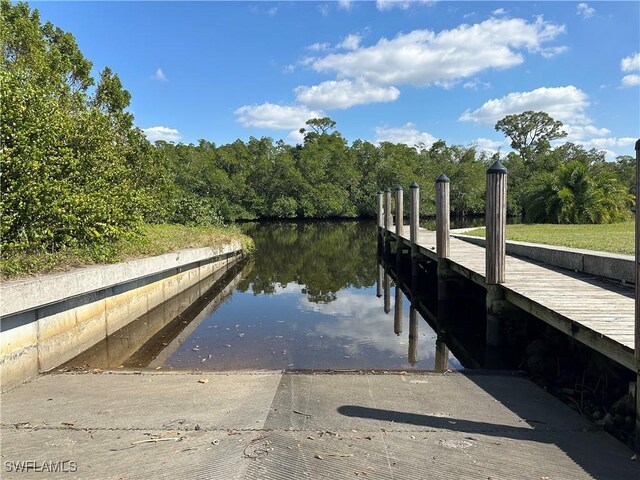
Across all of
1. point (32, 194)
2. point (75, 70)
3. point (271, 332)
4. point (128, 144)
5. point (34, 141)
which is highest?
point (75, 70)

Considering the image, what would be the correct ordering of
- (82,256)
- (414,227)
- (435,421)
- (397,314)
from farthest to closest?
(414,227)
(397,314)
(82,256)
(435,421)

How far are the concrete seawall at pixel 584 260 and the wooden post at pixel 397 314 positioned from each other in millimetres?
2806

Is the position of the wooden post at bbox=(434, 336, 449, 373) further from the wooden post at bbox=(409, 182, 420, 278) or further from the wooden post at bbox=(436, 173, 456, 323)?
the wooden post at bbox=(409, 182, 420, 278)

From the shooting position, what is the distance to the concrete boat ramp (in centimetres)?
297

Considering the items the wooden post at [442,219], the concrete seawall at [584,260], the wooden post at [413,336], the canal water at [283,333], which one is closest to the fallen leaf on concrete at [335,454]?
the canal water at [283,333]

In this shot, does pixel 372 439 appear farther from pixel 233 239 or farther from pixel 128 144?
pixel 128 144

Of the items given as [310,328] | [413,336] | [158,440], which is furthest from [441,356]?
[158,440]

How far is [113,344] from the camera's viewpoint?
23.8ft

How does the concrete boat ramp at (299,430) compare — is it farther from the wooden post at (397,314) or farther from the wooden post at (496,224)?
the wooden post at (397,314)

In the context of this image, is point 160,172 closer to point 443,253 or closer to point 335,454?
point 443,253

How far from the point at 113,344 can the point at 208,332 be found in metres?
1.66

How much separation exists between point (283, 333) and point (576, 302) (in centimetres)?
481

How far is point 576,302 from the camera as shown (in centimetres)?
530

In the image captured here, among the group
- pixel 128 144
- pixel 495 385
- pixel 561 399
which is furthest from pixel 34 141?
pixel 128 144
